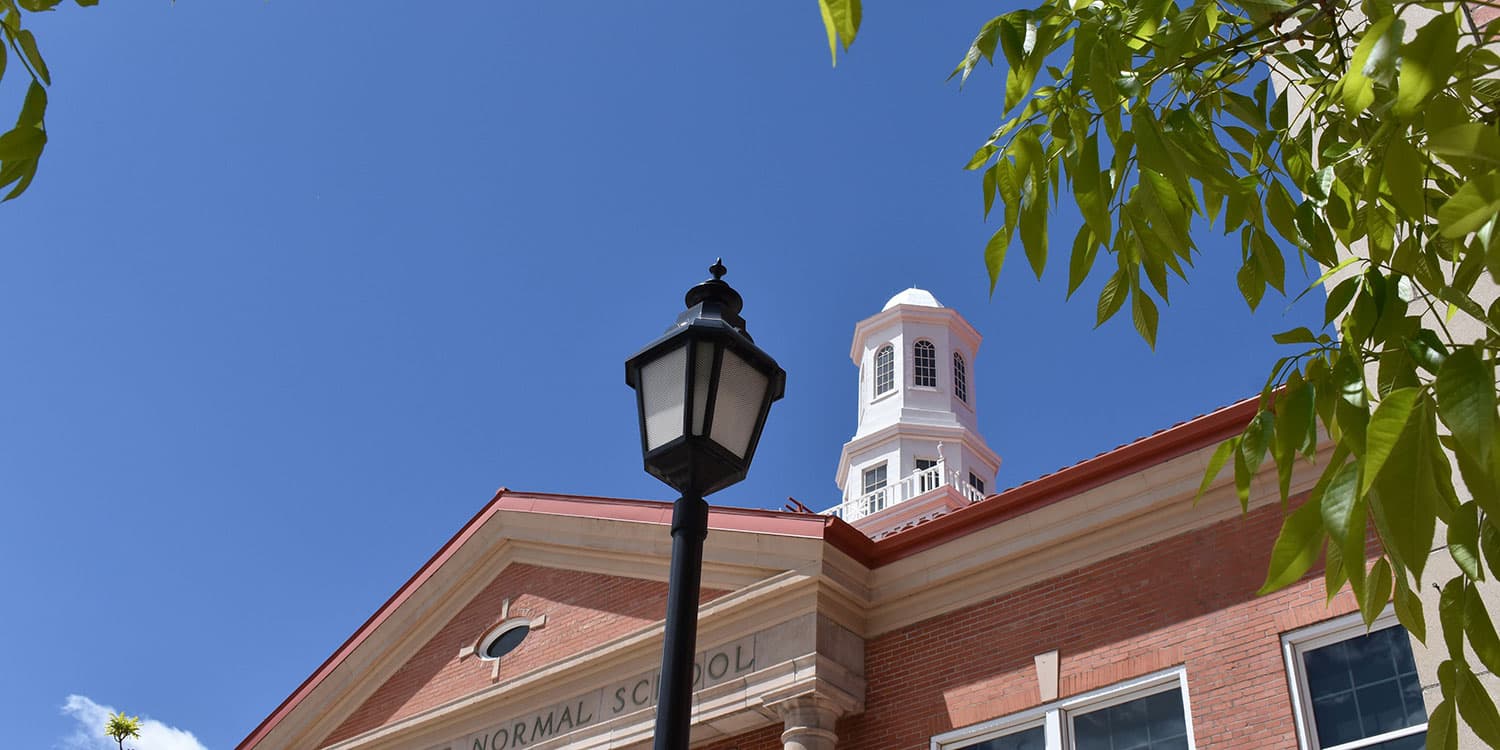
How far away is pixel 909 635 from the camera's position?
502 inches

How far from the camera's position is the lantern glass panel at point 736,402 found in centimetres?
551

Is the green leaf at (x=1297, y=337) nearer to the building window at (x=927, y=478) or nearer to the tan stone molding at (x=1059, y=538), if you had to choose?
the tan stone molding at (x=1059, y=538)

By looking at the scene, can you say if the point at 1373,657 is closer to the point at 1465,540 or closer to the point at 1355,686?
the point at 1355,686

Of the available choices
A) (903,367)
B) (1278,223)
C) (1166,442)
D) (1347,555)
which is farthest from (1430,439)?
(903,367)

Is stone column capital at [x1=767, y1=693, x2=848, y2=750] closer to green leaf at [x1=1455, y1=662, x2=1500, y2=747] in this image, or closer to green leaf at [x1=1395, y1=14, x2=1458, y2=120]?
green leaf at [x1=1455, y1=662, x2=1500, y2=747]

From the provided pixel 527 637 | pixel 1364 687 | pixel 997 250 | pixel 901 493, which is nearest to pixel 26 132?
pixel 997 250

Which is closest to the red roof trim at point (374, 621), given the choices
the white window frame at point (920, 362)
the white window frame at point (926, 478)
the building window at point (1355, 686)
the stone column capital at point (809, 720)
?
the stone column capital at point (809, 720)

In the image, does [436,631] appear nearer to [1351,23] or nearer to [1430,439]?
[1351,23]

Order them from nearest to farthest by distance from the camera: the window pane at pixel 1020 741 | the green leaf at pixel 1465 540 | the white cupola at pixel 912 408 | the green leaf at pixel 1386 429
Answer: the green leaf at pixel 1386 429, the green leaf at pixel 1465 540, the window pane at pixel 1020 741, the white cupola at pixel 912 408

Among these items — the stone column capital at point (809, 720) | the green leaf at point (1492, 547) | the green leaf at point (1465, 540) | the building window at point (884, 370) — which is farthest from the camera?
the building window at point (884, 370)

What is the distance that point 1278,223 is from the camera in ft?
11.2

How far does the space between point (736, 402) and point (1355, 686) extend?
6725 millimetres

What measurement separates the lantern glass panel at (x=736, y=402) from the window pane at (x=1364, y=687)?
6.37 m

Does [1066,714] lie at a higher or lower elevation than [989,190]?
higher
